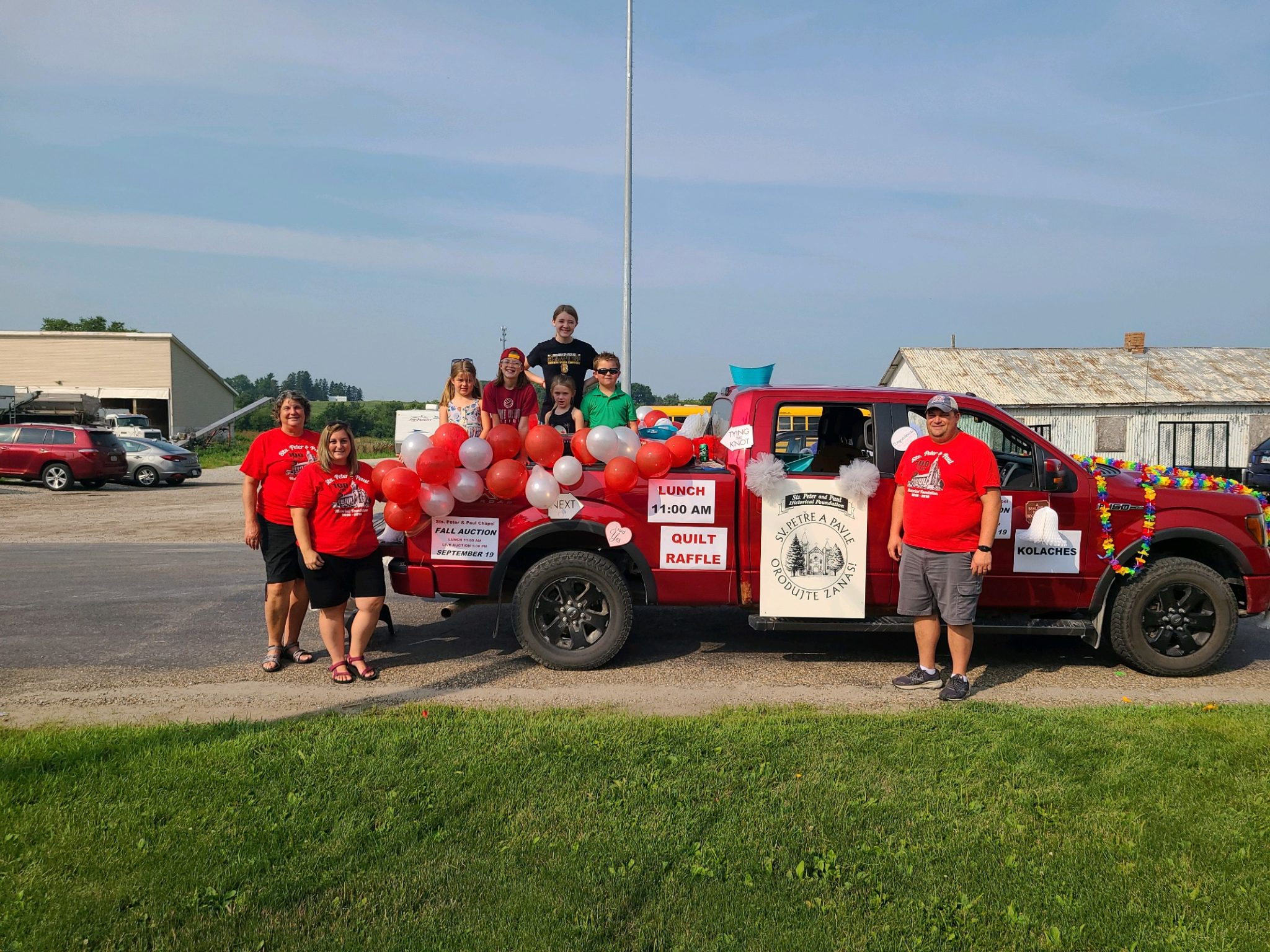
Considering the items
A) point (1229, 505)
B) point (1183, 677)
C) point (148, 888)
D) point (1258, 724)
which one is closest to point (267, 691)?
point (148, 888)

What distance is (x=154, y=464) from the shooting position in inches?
976

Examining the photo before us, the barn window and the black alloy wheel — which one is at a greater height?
the barn window

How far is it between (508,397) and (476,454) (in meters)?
1.29

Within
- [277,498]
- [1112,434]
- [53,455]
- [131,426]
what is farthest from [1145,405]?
[131,426]

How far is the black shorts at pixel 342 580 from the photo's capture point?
575cm

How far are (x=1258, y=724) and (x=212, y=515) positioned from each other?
17.0 metres

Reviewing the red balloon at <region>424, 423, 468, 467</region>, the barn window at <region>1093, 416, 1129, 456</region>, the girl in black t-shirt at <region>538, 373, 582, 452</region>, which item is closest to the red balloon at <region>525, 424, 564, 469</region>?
the red balloon at <region>424, 423, 468, 467</region>

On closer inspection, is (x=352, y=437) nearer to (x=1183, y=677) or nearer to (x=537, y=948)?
(x=537, y=948)

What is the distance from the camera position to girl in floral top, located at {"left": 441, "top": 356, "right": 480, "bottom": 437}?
7.00m

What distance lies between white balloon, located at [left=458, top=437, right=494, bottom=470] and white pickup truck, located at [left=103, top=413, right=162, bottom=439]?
2871 cm

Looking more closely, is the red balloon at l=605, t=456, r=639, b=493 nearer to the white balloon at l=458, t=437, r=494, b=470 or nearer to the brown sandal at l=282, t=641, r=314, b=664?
the white balloon at l=458, t=437, r=494, b=470

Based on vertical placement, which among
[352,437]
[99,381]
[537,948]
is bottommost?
[537,948]

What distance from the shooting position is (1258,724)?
4.82 m

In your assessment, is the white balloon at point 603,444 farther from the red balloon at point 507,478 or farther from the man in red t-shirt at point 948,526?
the man in red t-shirt at point 948,526
